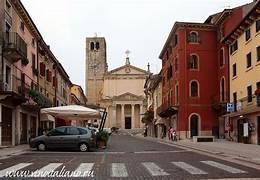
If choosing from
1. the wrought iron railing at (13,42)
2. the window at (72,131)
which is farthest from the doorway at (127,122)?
the window at (72,131)

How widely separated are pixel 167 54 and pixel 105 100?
59.0 meters

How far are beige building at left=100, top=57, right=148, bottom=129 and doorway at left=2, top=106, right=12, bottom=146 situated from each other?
289ft

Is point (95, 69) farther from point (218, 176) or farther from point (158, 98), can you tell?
point (218, 176)

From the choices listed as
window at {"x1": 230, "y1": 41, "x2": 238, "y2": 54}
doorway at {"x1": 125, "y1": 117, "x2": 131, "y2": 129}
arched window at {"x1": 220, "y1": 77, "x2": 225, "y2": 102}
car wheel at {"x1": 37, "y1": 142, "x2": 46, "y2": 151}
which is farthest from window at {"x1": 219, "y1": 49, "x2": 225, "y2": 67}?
doorway at {"x1": 125, "y1": 117, "x2": 131, "y2": 129}

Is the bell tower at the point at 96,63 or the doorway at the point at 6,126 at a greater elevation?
the bell tower at the point at 96,63

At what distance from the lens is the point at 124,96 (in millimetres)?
123000

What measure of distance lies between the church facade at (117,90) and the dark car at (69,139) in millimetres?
90199

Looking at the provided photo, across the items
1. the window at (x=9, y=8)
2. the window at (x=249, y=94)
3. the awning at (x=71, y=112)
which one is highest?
the window at (x=9, y=8)

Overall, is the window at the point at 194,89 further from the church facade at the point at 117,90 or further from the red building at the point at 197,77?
the church facade at the point at 117,90

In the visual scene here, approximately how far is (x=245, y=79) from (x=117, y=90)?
8698cm


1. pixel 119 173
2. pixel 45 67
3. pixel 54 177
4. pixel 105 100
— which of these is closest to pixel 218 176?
pixel 119 173

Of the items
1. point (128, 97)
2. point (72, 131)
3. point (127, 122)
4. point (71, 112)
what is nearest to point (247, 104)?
point (71, 112)

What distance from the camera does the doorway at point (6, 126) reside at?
31.0 meters

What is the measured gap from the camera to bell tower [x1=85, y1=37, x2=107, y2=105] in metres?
131
